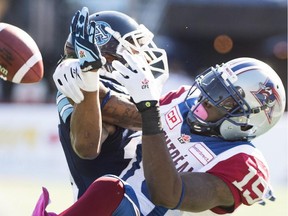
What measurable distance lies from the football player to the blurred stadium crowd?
8.26m

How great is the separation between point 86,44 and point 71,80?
0.19 m

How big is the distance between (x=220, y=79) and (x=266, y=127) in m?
0.32

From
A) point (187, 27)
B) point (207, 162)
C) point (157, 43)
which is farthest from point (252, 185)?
point (157, 43)

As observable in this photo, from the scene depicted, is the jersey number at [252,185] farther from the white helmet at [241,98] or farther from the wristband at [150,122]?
the wristband at [150,122]

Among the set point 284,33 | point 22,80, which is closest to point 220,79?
point 22,80

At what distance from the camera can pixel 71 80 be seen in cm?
352

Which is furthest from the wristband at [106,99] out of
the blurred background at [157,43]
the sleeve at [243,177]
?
the blurred background at [157,43]

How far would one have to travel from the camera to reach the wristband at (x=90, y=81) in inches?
137

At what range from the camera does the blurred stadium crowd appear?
13195 mm

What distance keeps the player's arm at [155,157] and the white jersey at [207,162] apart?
179 millimetres

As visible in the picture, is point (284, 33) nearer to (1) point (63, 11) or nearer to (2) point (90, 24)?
(1) point (63, 11)

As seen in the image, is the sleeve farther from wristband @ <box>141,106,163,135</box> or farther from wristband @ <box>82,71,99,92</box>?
wristband @ <box>82,71,99,92</box>

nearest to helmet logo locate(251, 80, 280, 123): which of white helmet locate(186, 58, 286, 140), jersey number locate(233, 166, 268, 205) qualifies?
white helmet locate(186, 58, 286, 140)

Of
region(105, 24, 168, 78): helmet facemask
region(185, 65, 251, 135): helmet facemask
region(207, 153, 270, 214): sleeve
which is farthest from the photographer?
region(105, 24, 168, 78): helmet facemask
